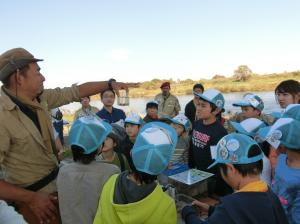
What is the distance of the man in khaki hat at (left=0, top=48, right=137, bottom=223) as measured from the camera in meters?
2.25

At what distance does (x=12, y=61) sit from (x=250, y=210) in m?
1.95

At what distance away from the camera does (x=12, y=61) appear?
7.73ft

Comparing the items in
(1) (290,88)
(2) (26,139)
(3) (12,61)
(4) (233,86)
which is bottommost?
(4) (233,86)

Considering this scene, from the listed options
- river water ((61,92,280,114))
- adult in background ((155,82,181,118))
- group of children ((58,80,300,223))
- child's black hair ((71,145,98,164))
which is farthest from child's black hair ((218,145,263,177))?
river water ((61,92,280,114))

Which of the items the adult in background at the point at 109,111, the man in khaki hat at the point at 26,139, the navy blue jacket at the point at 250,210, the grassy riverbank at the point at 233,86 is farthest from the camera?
the grassy riverbank at the point at 233,86

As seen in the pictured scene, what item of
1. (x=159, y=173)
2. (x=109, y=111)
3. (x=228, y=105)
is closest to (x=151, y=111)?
(x=109, y=111)

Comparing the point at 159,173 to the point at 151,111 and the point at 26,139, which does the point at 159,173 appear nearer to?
the point at 26,139

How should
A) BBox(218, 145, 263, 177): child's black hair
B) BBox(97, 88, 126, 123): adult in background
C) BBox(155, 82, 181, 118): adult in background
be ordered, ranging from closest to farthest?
1. BBox(218, 145, 263, 177): child's black hair
2. BBox(97, 88, 126, 123): adult in background
3. BBox(155, 82, 181, 118): adult in background

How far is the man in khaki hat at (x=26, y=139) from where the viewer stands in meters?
2.25

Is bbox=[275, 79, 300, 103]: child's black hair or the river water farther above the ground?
bbox=[275, 79, 300, 103]: child's black hair

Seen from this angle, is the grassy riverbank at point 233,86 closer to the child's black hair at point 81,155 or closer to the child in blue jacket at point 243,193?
the child's black hair at point 81,155

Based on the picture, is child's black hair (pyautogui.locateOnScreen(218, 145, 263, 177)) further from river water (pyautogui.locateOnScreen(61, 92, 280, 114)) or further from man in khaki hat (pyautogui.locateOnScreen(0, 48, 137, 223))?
river water (pyautogui.locateOnScreen(61, 92, 280, 114))

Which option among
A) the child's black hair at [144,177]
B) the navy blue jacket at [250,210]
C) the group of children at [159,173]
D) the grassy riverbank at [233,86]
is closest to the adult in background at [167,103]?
the group of children at [159,173]

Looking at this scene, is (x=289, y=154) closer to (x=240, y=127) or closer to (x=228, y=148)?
(x=228, y=148)
